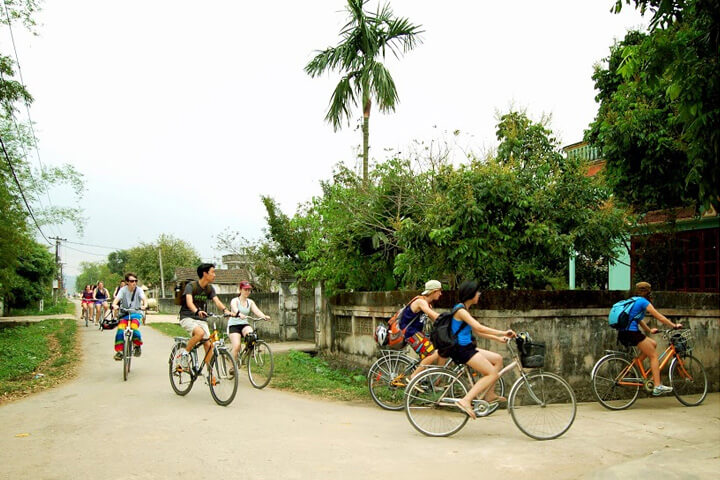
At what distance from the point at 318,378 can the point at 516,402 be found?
17.3 feet

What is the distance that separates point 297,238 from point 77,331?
30.3 ft

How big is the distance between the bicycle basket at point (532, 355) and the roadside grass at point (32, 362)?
24.5 feet

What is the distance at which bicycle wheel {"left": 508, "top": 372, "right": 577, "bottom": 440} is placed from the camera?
663 centimetres

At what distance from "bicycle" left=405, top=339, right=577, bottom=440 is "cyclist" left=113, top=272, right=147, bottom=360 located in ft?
21.0

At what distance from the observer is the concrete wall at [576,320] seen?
9.07 m

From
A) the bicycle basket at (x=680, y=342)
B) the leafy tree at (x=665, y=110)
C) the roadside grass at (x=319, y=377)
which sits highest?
the leafy tree at (x=665, y=110)

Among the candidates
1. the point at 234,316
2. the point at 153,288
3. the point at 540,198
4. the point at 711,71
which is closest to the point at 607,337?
the point at 540,198

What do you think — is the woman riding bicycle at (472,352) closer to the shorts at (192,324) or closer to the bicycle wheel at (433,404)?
the bicycle wheel at (433,404)

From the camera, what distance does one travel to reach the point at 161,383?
34.4 ft

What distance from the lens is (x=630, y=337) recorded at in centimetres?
906

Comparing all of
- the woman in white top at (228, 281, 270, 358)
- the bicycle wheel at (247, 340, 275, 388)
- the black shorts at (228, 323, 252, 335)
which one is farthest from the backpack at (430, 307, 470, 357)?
the black shorts at (228, 323, 252, 335)

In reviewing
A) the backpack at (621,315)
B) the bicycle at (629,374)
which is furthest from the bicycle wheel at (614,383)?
the backpack at (621,315)

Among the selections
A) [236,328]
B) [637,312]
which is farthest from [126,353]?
[637,312]

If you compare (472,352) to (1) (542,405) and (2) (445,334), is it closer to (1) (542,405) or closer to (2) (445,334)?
(2) (445,334)
